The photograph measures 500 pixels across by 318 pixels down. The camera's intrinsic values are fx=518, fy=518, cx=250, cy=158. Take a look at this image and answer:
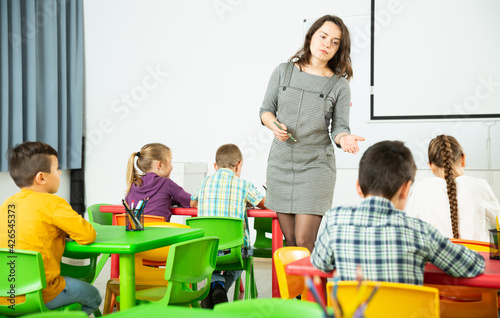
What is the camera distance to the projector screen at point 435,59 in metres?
4.28

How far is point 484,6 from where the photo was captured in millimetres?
4297

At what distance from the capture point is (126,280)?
1991 millimetres

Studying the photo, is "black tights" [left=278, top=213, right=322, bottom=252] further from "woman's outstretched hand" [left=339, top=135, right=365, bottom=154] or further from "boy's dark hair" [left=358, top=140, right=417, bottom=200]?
"boy's dark hair" [left=358, top=140, right=417, bottom=200]

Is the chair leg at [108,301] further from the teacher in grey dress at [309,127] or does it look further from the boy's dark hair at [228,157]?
the boy's dark hair at [228,157]

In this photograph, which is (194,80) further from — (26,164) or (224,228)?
(26,164)

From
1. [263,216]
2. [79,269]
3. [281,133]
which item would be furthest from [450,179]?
[79,269]

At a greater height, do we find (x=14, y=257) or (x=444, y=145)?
(x=444, y=145)

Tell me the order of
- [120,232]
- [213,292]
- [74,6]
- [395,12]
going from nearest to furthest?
[120,232] → [213,292] → [395,12] → [74,6]

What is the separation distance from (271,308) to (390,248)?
0.44 meters

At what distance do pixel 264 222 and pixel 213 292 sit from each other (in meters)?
1.23

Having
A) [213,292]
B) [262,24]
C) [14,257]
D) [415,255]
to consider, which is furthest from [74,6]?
[415,255]

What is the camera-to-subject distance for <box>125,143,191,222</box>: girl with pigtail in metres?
3.37

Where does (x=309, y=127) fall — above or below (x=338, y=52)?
below

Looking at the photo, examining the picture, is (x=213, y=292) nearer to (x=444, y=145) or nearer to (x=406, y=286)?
(x=444, y=145)
